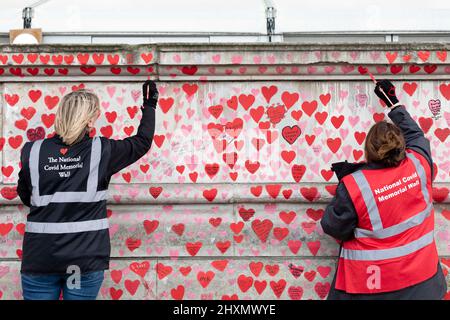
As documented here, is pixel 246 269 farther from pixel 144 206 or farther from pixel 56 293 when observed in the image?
pixel 56 293

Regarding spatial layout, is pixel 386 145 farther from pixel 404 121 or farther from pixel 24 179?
pixel 24 179

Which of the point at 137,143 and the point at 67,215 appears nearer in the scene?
the point at 67,215

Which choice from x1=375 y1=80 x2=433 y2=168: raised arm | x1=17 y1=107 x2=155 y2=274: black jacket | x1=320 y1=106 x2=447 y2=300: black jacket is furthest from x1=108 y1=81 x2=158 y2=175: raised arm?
x1=375 y1=80 x2=433 y2=168: raised arm

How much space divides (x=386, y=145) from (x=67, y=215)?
174cm

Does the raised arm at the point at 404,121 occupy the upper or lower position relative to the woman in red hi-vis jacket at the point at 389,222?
upper

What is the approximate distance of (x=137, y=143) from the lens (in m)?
3.20

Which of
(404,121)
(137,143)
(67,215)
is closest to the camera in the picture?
(67,215)

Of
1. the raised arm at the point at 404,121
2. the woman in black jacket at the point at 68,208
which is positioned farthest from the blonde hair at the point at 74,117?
the raised arm at the point at 404,121

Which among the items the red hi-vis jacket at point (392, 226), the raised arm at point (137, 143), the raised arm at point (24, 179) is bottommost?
the red hi-vis jacket at point (392, 226)

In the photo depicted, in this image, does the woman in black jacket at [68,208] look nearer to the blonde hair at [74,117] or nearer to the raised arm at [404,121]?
the blonde hair at [74,117]

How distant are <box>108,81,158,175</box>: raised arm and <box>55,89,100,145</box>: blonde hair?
19cm

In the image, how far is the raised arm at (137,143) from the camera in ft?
10.2

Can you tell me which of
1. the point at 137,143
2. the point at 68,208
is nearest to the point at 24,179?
the point at 68,208

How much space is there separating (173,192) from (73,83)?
1056mm
